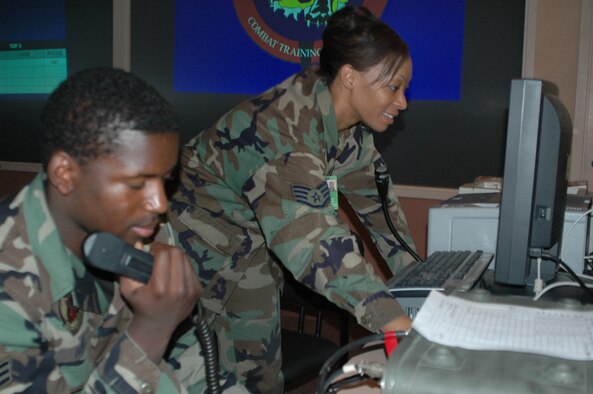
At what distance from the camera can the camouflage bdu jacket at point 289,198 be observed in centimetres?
111

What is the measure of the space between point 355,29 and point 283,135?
35 cm

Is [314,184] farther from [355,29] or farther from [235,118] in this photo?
[355,29]

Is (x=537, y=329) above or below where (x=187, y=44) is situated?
below

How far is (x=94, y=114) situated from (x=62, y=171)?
9 centimetres

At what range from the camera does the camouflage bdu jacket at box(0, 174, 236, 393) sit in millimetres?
807

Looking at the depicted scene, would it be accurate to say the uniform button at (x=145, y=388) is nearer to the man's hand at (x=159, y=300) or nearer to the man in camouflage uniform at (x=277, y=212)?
the man's hand at (x=159, y=300)

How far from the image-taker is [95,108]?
34.2 inches

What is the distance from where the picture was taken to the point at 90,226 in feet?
3.00

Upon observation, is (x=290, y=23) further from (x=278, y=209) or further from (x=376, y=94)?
(x=278, y=209)

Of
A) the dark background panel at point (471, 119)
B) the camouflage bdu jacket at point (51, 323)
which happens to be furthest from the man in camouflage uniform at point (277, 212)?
the dark background panel at point (471, 119)

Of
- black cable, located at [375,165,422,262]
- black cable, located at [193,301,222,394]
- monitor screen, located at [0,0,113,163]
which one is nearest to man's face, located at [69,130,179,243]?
black cable, located at [193,301,222,394]

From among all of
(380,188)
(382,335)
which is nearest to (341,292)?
(382,335)

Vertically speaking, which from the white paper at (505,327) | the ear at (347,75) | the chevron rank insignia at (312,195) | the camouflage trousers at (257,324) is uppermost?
the ear at (347,75)

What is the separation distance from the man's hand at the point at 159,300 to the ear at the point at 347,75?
766 mm
